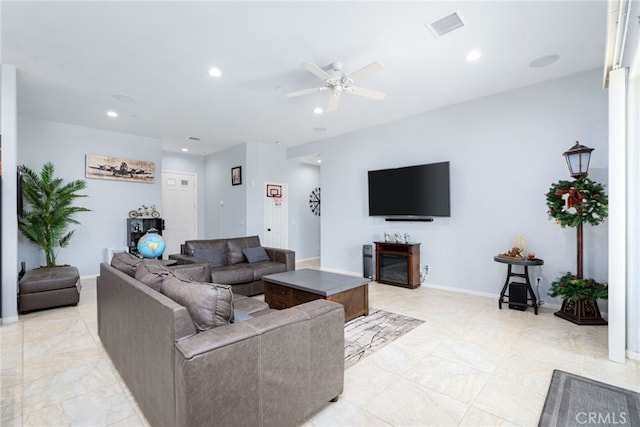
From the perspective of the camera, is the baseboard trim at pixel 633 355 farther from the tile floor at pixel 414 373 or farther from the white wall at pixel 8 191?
the white wall at pixel 8 191

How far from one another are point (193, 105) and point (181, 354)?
4294 millimetres

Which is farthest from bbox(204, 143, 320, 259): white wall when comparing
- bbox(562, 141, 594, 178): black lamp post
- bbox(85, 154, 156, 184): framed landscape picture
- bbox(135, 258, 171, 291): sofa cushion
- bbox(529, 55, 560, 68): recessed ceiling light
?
bbox(562, 141, 594, 178): black lamp post

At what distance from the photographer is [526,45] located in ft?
10.0

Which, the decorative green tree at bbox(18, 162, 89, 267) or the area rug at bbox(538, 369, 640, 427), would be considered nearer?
the area rug at bbox(538, 369, 640, 427)

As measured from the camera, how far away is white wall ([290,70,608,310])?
145 inches

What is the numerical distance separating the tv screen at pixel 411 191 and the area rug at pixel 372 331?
2019mm

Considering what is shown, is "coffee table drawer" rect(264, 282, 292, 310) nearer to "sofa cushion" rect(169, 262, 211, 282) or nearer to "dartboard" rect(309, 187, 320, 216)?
"sofa cushion" rect(169, 262, 211, 282)

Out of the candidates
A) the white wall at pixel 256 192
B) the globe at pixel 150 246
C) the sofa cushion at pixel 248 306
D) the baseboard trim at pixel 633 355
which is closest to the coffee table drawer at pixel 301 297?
the sofa cushion at pixel 248 306

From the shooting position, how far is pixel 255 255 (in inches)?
195

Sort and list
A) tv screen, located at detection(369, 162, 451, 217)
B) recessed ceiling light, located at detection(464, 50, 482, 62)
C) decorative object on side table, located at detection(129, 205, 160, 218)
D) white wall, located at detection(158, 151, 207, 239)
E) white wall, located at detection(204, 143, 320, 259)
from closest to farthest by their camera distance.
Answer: recessed ceiling light, located at detection(464, 50, 482, 62) < tv screen, located at detection(369, 162, 451, 217) < decorative object on side table, located at detection(129, 205, 160, 218) < white wall, located at detection(204, 143, 320, 259) < white wall, located at detection(158, 151, 207, 239)

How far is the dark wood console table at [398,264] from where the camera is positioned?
194 inches

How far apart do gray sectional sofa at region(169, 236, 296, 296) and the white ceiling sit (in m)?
2.20

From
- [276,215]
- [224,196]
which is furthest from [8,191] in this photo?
[276,215]

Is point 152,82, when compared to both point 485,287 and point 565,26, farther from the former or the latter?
point 485,287
